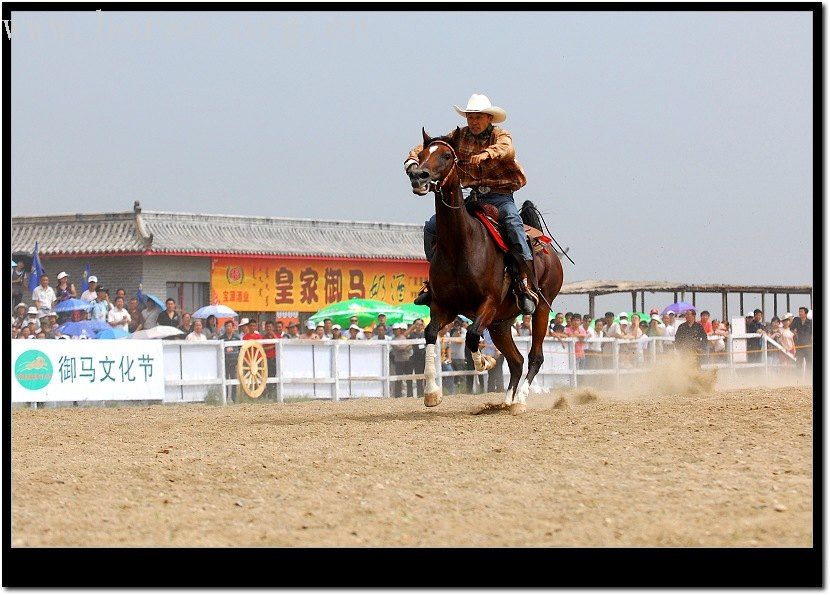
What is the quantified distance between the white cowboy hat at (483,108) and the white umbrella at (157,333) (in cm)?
931

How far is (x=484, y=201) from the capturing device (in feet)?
42.1

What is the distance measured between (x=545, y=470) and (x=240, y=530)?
95.4 inches

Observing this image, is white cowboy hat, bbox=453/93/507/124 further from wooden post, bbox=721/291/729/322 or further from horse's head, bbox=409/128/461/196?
wooden post, bbox=721/291/729/322

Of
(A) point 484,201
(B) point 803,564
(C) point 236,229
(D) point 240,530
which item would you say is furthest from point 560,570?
(C) point 236,229

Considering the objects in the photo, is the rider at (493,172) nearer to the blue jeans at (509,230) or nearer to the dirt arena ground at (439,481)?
the blue jeans at (509,230)

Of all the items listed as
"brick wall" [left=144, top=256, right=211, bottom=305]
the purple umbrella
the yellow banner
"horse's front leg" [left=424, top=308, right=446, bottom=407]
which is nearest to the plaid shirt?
"horse's front leg" [left=424, top=308, right=446, bottom=407]

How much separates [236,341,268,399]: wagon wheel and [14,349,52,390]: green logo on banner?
306 cm

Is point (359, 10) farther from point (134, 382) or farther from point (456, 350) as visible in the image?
point (456, 350)

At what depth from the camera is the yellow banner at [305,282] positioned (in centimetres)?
4019

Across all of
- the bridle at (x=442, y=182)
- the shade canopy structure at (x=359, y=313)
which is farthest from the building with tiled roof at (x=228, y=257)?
the bridle at (x=442, y=182)

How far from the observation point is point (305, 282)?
42500 mm

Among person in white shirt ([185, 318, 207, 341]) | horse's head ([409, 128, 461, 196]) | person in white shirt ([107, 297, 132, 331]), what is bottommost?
person in white shirt ([185, 318, 207, 341])

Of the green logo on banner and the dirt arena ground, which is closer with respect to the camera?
the dirt arena ground

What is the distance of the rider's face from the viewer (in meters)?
12.5
